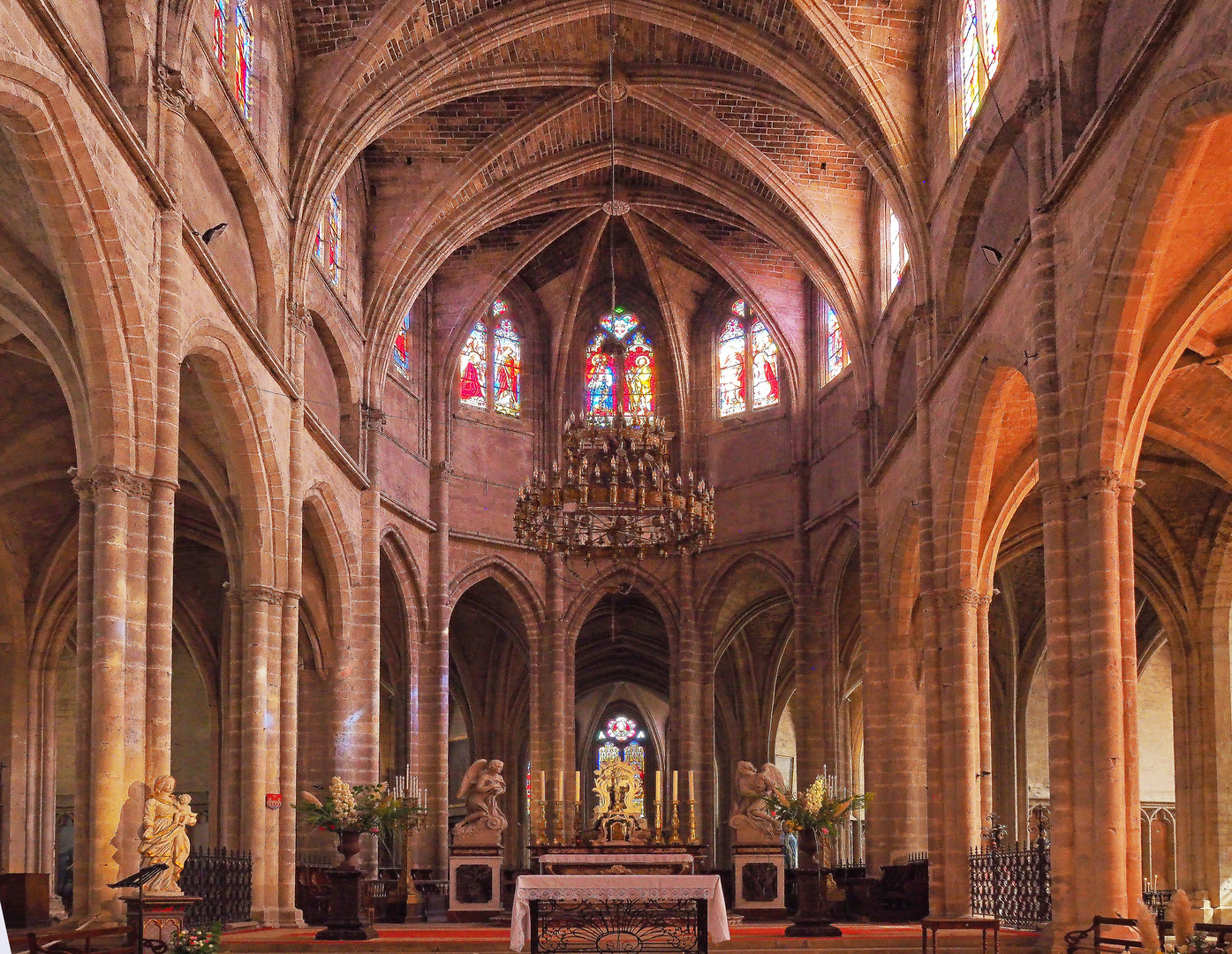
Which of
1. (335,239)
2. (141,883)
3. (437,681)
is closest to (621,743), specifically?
(437,681)

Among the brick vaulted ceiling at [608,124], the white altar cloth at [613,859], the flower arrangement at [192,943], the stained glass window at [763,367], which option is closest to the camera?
the flower arrangement at [192,943]

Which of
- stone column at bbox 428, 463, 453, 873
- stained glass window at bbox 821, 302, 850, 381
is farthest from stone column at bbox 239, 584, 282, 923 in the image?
stained glass window at bbox 821, 302, 850, 381

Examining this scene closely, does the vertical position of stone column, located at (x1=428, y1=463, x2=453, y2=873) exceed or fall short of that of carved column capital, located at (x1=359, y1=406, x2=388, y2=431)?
it falls short

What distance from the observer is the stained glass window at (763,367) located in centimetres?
3316

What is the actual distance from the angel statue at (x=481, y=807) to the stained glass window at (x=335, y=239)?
A: 8584 millimetres

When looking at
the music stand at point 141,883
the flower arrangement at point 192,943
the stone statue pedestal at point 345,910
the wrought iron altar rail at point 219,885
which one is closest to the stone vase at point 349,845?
the stone statue pedestal at point 345,910

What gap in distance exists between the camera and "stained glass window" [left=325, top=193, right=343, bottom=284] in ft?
85.6

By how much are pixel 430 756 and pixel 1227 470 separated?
16028 mm

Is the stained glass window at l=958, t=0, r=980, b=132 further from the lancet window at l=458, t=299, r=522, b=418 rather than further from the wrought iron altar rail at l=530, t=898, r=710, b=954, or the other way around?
the lancet window at l=458, t=299, r=522, b=418

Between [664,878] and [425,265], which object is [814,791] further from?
[425,265]

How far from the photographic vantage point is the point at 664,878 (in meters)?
14.5

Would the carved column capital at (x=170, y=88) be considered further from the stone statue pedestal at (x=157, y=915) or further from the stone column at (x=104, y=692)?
the stone statue pedestal at (x=157, y=915)

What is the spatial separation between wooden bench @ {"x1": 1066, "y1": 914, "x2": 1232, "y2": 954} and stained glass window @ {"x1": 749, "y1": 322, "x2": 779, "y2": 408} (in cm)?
1914

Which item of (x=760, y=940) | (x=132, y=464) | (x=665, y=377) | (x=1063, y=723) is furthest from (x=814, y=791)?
(x=665, y=377)
